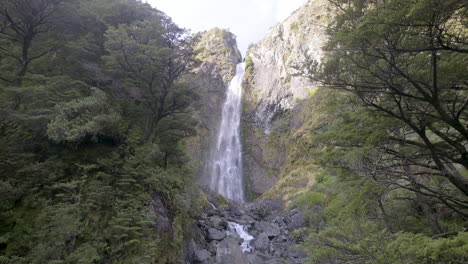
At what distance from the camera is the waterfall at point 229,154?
2920 centimetres

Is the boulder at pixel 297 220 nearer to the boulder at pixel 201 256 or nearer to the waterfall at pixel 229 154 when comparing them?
the boulder at pixel 201 256

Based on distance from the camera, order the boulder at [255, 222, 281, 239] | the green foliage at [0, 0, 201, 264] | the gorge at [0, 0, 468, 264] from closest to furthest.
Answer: the gorge at [0, 0, 468, 264] < the green foliage at [0, 0, 201, 264] < the boulder at [255, 222, 281, 239]

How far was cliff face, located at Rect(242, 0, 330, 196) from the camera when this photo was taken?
29938 millimetres

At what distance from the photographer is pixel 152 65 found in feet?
29.7

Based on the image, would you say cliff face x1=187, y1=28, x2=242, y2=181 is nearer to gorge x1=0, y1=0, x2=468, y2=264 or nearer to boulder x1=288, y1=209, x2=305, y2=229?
boulder x1=288, y1=209, x2=305, y2=229

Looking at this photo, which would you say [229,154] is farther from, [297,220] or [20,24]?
[20,24]

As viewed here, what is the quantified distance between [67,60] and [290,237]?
14199mm

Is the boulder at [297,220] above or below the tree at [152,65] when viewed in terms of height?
below

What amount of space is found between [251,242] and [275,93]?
24587 mm

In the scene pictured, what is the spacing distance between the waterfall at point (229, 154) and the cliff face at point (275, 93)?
1120 mm

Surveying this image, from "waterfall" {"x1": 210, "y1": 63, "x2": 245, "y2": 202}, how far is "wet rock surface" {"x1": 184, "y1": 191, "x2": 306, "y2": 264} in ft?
23.6

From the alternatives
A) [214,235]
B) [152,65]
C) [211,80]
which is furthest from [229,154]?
[152,65]

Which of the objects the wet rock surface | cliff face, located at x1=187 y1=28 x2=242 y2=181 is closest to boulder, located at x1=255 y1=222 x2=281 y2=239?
the wet rock surface

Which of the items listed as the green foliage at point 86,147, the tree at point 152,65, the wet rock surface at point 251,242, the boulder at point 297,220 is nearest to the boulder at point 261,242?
the wet rock surface at point 251,242
